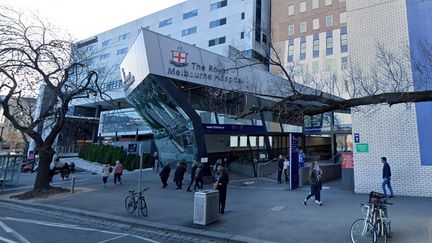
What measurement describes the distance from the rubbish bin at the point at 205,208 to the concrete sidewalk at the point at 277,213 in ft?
0.63

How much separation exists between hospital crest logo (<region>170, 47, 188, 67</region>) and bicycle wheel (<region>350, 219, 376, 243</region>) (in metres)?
16.2

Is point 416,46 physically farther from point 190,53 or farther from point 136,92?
point 136,92

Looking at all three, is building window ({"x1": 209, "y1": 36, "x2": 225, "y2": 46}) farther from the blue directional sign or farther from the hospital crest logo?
the blue directional sign

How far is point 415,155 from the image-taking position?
1297 cm

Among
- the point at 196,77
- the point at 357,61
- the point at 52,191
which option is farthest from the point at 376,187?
the point at 52,191

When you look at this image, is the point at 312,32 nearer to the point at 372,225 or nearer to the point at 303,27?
the point at 303,27

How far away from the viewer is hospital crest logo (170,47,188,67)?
66.0 ft

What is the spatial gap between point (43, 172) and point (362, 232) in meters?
15.9

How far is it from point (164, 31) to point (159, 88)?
132ft

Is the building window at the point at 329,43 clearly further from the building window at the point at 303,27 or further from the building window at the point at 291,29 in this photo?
the building window at the point at 291,29

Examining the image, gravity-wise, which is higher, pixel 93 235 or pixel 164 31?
pixel 164 31

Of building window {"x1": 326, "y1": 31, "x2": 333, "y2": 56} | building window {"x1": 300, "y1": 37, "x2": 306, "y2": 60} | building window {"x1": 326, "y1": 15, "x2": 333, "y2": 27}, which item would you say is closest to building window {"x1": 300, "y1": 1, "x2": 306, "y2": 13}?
building window {"x1": 326, "y1": 15, "x2": 333, "y2": 27}

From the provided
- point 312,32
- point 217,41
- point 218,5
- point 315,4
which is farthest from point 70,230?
point 315,4

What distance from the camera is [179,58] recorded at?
803 inches
